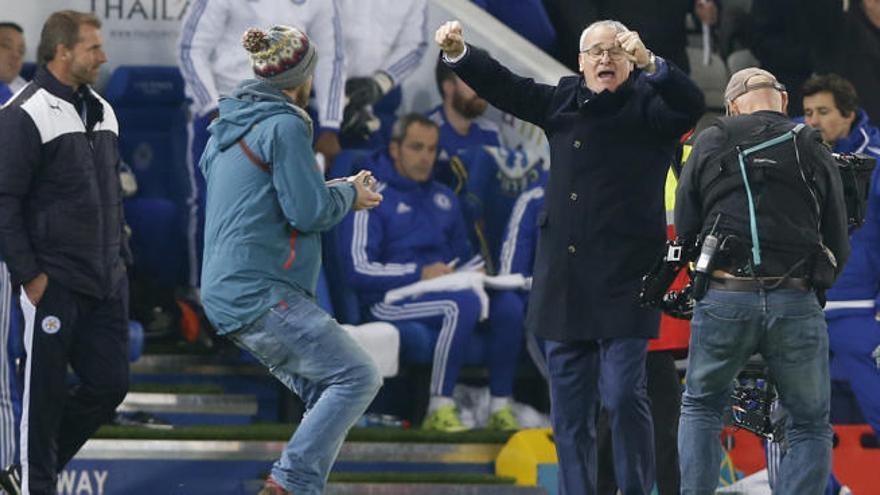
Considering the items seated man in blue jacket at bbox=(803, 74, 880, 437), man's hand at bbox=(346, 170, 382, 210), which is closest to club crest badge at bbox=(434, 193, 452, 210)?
seated man in blue jacket at bbox=(803, 74, 880, 437)

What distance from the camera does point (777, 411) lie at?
385 inches

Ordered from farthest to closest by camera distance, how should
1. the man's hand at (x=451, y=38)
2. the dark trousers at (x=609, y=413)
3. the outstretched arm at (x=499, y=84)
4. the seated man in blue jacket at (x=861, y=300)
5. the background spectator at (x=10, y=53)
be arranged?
the background spectator at (x=10, y=53) < the seated man in blue jacket at (x=861, y=300) < the outstretched arm at (x=499, y=84) < the man's hand at (x=451, y=38) < the dark trousers at (x=609, y=413)

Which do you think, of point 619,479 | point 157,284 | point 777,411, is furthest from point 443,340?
point 619,479

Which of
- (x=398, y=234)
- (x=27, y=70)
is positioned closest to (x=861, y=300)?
(x=398, y=234)

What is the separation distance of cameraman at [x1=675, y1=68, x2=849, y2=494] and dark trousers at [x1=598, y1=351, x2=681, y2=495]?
0.87 metres

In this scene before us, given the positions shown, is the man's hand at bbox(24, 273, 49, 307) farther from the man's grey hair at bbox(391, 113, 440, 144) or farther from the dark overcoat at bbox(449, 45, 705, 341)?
the man's grey hair at bbox(391, 113, 440, 144)

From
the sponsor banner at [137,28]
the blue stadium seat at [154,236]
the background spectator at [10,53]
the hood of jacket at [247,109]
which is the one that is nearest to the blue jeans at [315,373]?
the hood of jacket at [247,109]

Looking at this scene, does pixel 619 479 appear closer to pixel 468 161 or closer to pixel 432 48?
pixel 468 161

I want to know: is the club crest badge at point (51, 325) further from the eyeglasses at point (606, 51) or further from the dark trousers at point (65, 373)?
the eyeglasses at point (606, 51)

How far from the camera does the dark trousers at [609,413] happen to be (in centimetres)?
869

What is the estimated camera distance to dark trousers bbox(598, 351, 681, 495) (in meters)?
9.55

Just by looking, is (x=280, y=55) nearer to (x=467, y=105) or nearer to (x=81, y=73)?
(x=81, y=73)

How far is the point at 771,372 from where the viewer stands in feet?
28.3

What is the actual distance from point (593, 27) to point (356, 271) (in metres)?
3.49
